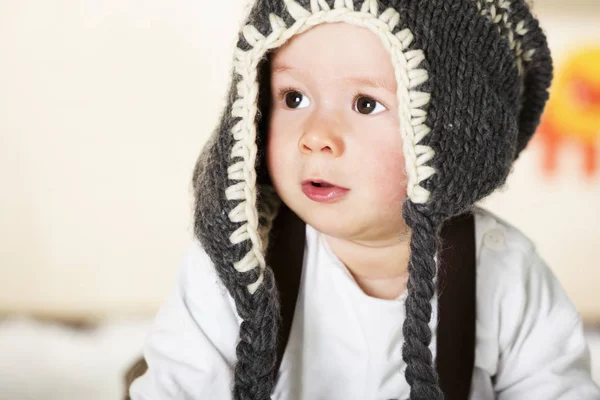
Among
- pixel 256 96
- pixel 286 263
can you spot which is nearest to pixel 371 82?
pixel 256 96

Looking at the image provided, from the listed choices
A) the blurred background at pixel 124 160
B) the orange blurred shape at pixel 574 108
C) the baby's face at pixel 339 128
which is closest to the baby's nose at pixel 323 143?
the baby's face at pixel 339 128

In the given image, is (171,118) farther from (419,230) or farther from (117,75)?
(419,230)

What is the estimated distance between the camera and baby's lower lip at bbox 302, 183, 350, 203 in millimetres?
663

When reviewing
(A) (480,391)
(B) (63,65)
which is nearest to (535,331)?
(A) (480,391)

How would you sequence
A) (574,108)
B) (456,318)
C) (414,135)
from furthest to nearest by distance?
(574,108) < (456,318) < (414,135)

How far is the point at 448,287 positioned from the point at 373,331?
10 cm

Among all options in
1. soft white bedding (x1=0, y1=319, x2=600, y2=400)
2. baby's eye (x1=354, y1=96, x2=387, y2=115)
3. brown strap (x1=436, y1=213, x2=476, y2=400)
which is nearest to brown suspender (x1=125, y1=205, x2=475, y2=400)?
brown strap (x1=436, y1=213, x2=476, y2=400)

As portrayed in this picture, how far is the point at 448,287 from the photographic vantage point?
0.78 meters

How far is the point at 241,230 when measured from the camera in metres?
0.66

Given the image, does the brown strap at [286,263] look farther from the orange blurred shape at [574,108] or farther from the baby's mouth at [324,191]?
the orange blurred shape at [574,108]

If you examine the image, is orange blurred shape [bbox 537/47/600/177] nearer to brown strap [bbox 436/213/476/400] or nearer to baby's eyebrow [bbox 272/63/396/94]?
brown strap [bbox 436/213/476/400]

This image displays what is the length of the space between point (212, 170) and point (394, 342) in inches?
11.8

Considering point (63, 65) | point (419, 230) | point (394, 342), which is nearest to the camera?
point (419, 230)

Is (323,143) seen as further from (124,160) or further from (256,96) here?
(124,160)
